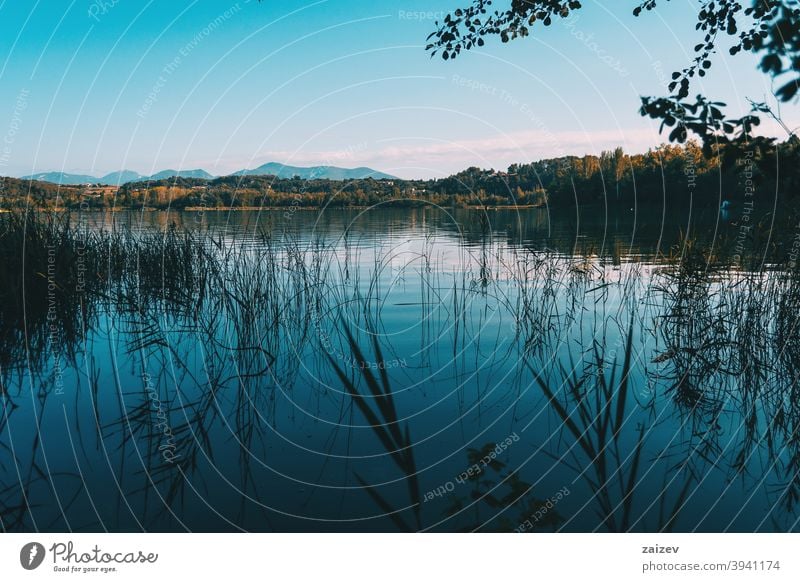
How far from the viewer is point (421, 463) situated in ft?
15.7

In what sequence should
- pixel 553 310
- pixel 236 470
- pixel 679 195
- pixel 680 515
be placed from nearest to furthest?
1. pixel 680 515
2. pixel 236 470
3. pixel 553 310
4. pixel 679 195

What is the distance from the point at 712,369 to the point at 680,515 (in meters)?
3.52

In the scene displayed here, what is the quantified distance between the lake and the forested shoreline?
176 cm

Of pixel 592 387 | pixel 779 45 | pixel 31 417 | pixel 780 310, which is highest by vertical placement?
pixel 779 45

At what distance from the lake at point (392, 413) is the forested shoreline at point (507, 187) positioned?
1.76 meters

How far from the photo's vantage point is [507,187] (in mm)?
15469

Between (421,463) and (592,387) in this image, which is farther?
(592,387)

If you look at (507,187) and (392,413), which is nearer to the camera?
(392,413)

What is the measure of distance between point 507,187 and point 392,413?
13839 millimetres

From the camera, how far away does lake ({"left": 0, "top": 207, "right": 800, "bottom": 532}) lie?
400 centimetres

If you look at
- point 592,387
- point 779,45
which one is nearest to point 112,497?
point 592,387

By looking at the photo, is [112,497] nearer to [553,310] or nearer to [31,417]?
[31,417]

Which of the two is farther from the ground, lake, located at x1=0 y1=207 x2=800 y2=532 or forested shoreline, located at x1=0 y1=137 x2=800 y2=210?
forested shoreline, located at x1=0 y1=137 x2=800 y2=210

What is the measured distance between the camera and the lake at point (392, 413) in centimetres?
400
